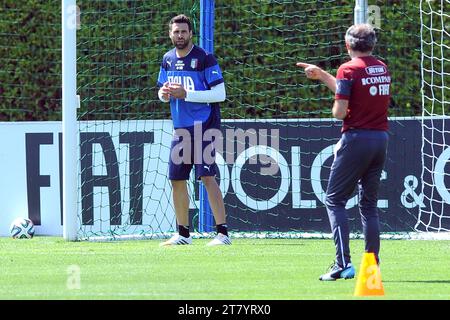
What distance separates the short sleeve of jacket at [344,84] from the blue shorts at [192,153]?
10.9 feet

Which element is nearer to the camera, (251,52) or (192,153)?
(192,153)

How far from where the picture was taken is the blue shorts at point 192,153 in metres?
11.9

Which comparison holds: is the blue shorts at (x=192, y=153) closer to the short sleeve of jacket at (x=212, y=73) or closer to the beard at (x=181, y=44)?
the short sleeve of jacket at (x=212, y=73)

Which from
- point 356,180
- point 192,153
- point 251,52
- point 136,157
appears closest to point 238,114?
point 251,52

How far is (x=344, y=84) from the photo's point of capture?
28.5ft

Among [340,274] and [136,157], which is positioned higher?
[136,157]

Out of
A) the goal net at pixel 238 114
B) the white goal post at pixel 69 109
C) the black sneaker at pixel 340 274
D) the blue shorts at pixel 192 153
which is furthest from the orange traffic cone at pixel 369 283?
the goal net at pixel 238 114

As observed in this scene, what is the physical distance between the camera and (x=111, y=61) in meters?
15.1

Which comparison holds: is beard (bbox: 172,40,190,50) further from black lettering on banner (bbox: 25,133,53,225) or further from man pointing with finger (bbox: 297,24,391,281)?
man pointing with finger (bbox: 297,24,391,281)

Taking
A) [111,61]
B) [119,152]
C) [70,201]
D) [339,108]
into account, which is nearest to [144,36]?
[111,61]

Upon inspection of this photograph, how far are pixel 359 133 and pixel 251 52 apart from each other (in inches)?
266

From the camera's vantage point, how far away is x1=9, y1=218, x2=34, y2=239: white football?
13.7m

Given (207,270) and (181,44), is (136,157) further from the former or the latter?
(207,270)

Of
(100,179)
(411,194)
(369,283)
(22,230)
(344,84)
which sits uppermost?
(344,84)
